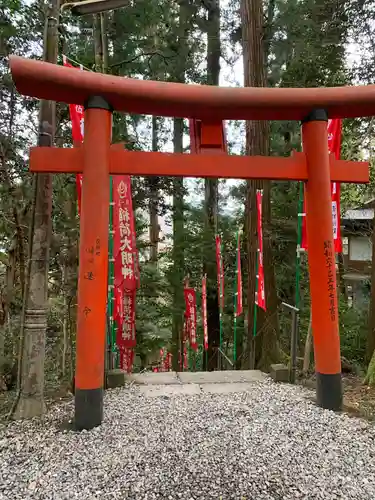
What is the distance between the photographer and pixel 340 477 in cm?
260

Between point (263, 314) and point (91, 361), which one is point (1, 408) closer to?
point (91, 361)

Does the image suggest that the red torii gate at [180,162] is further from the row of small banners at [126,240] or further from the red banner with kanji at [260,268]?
the red banner with kanji at [260,268]

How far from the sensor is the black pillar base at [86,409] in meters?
3.29

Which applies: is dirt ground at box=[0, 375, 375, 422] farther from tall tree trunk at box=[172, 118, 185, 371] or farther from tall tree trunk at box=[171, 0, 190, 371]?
tall tree trunk at box=[172, 118, 185, 371]

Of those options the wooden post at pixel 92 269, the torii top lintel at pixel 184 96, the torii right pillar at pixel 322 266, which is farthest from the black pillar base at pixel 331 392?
the torii top lintel at pixel 184 96

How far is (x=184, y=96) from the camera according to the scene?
11.5 ft

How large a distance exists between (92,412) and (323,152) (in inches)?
125

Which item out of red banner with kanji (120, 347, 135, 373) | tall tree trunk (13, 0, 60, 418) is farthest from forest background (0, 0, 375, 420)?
red banner with kanji (120, 347, 135, 373)

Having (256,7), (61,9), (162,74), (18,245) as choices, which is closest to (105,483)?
(18,245)

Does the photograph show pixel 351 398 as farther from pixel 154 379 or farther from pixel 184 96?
pixel 184 96

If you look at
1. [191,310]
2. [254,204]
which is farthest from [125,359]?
[254,204]

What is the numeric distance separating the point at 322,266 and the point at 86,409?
2485 mm

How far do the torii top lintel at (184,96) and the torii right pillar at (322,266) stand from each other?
8.9 inches

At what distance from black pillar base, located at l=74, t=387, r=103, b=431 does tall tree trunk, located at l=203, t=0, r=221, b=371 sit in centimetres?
770
